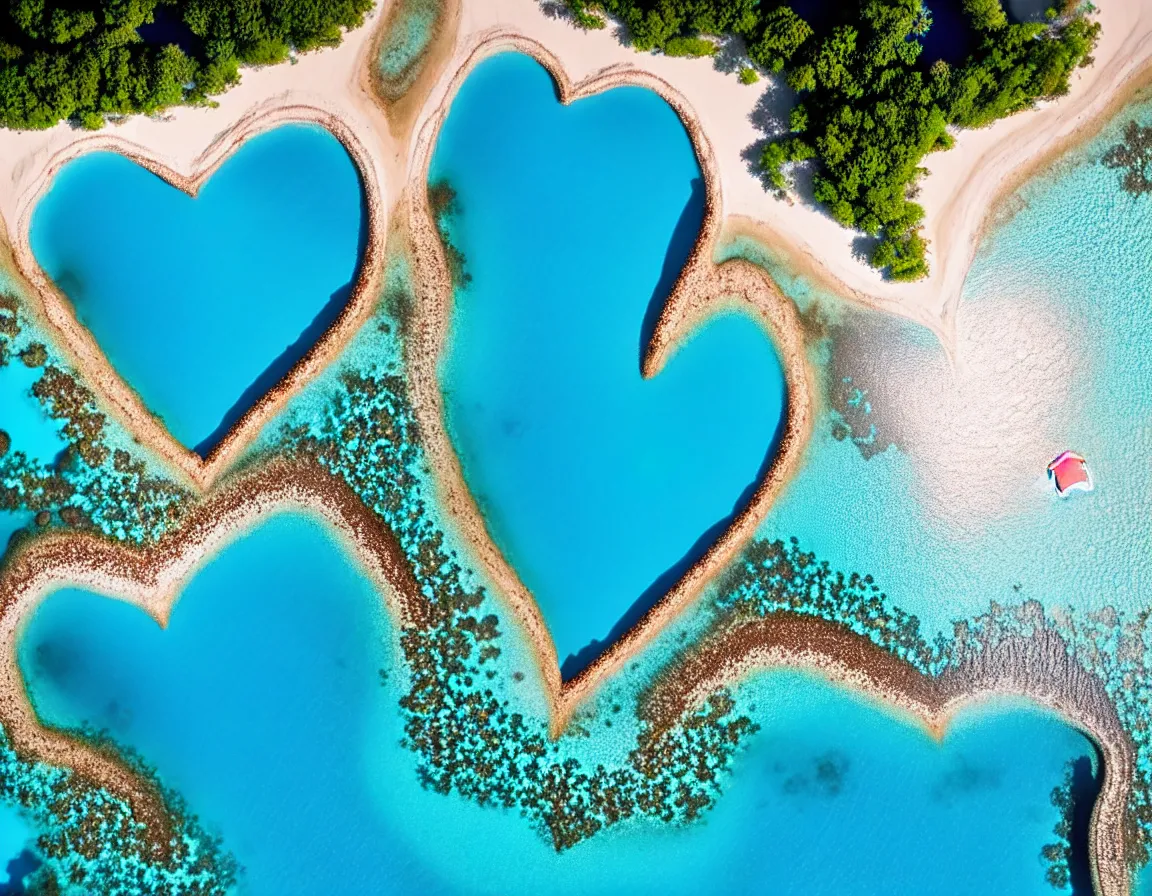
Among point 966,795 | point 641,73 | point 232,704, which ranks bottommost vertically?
point 232,704

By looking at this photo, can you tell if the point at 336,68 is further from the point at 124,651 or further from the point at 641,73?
the point at 124,651

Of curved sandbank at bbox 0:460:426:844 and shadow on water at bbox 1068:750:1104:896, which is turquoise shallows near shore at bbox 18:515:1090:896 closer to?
curved sandbank at bbox 0:460:426:844

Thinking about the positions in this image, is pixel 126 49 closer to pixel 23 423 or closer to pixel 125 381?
pixel 125 381

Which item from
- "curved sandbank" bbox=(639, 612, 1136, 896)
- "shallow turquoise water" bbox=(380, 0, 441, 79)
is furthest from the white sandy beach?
"curved sandbank" bbox=(639, 612, 1136, 896)

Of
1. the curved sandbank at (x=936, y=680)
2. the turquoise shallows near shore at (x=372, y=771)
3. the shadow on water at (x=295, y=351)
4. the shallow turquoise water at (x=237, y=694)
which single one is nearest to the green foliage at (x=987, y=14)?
the curved sandbank at (x=936, y=680)

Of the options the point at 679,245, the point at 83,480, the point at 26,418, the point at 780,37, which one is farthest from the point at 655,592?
the point at 26,418

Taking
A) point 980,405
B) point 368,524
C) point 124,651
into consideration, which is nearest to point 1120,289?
point 980,405
